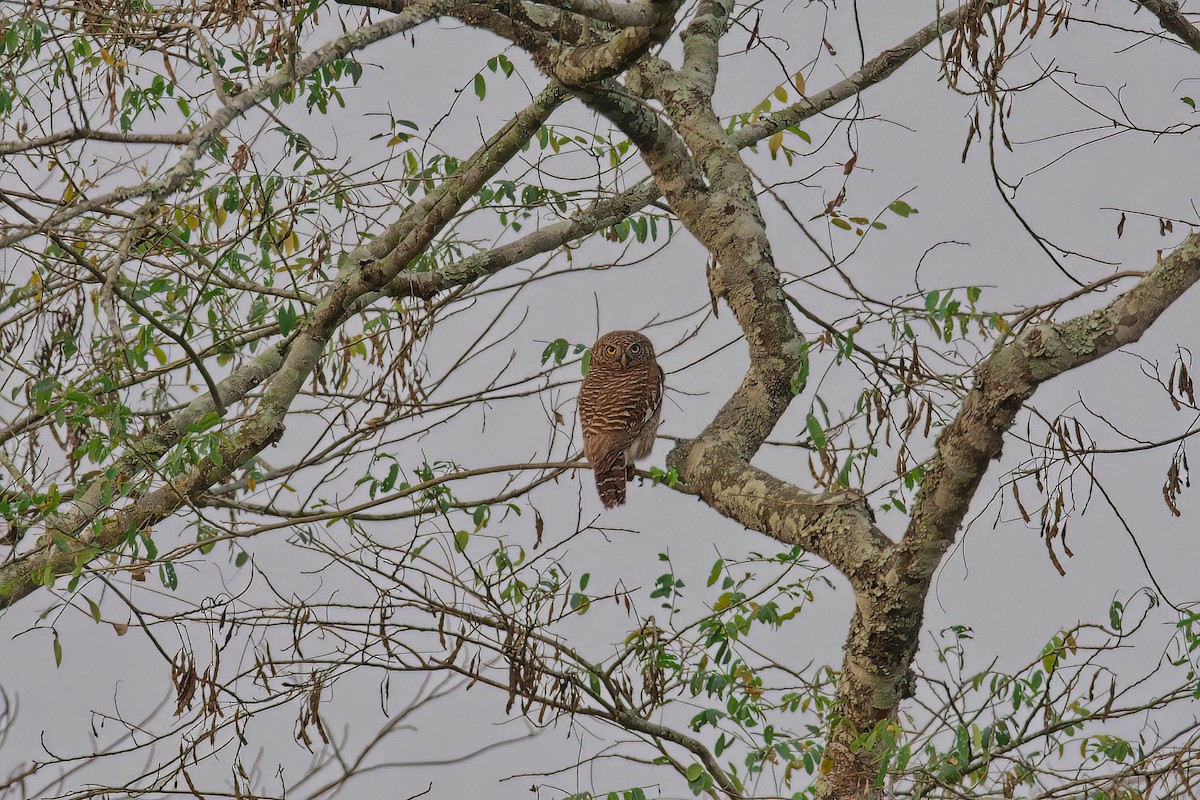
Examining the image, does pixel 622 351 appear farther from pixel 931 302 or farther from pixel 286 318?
pixel 931 302

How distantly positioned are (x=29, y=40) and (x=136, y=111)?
1.45 ft

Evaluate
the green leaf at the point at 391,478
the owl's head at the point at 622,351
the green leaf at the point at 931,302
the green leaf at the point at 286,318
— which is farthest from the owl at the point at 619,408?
the green leaf at the point at 931,302

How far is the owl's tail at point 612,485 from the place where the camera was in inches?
127

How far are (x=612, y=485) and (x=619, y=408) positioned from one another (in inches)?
9.9

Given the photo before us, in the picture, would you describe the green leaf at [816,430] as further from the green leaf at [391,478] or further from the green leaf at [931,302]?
the green leaf at [391,478]

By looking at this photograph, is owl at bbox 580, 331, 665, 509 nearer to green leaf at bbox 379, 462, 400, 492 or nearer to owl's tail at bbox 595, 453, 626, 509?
owl's tail at bbox 595, 453, 626, 509

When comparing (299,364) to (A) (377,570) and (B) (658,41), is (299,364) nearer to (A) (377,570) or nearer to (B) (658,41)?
(A) (377,570)

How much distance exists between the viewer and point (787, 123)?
337 centimetres

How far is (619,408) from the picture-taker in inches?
133

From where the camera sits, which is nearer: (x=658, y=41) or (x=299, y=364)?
(x=658, y=41)

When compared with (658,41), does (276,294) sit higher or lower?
higher

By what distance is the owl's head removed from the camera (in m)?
3.77

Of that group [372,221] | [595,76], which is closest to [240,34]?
[372,221]

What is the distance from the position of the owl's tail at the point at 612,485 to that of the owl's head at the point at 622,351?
22.1 inches
